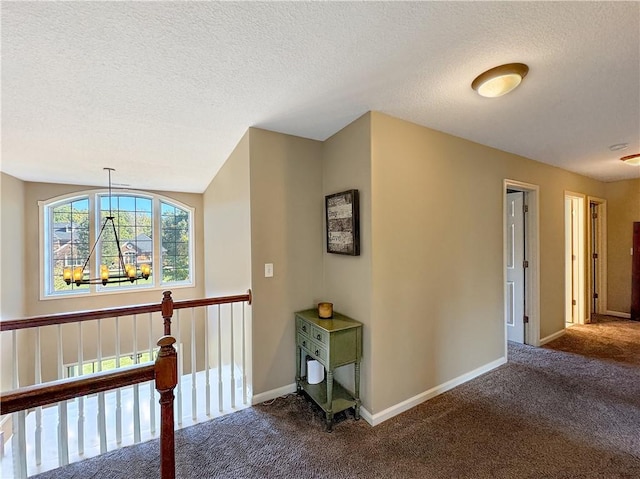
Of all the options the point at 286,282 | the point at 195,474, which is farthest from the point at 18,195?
the point at 195,474

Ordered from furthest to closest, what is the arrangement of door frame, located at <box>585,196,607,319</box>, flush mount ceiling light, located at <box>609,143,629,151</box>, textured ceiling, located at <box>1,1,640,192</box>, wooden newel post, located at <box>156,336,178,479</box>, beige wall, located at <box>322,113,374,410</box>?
door frame, located at <box>585,196,607,319</box> < flush mount ceiling light, located at <box>609,143,629,151</box> < beige wall, located at <box>322,113,374,410</box> < textured ceiling, located at <box>1,1,640,192</box> < wooden newel post, located at <box>156,336,178,479</box>

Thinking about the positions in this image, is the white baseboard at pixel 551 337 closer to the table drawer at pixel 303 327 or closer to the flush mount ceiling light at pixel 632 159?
the flush mount ceiling light at pixel 632 159

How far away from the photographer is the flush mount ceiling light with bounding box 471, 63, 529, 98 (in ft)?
5.30

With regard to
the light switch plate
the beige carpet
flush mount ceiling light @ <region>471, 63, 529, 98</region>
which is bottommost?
the beige carpet

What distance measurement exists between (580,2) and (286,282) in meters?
2.46

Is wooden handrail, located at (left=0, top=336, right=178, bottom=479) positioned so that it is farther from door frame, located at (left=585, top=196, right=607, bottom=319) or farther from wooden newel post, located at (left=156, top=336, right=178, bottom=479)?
door frame, located at (left=585, top=196, right=607, bottom=319)

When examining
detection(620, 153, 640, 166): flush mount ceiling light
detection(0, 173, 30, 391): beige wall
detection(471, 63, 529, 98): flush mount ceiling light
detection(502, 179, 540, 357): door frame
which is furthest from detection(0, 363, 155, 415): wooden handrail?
detection(620, 153, 640, 166): flush mount ceiling light

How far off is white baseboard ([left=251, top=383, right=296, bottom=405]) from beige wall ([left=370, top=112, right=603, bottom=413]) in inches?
32.4

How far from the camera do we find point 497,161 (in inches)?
120

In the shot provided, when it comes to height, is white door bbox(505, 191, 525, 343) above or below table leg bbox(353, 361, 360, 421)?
above

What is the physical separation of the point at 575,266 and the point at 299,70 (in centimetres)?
547

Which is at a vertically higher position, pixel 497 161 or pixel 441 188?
pixel 497 161

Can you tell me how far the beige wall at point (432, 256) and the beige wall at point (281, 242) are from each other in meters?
0.76

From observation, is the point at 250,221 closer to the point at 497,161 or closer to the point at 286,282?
the point at 286,282
